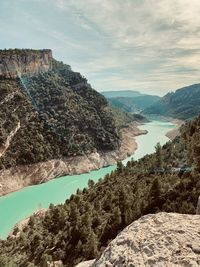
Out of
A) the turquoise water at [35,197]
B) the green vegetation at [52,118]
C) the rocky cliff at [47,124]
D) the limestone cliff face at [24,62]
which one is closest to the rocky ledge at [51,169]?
the rocky cliff at [47,124]

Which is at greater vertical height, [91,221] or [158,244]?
[158,244]

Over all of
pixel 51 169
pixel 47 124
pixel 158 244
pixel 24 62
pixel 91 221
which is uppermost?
pixel 24 62

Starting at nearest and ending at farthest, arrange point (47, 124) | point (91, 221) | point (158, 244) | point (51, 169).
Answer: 1. point (158, 244)
2. point (91, 221)
3. point (51, 169)
4. point (47, 124)

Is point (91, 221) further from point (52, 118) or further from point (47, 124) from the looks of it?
point (52, 118)

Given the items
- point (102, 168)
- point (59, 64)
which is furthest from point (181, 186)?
point (59, 64)

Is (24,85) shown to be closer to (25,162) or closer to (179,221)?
(25,162)

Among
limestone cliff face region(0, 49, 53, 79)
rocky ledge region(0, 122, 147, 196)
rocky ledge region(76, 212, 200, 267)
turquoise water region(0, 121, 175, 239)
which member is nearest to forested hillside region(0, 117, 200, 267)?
turquoise water region(0, 121, 175, 239)

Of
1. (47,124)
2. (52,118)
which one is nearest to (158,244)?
(47,124)

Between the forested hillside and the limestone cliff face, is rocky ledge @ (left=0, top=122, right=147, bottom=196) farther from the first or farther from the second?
the limestone cliff face
